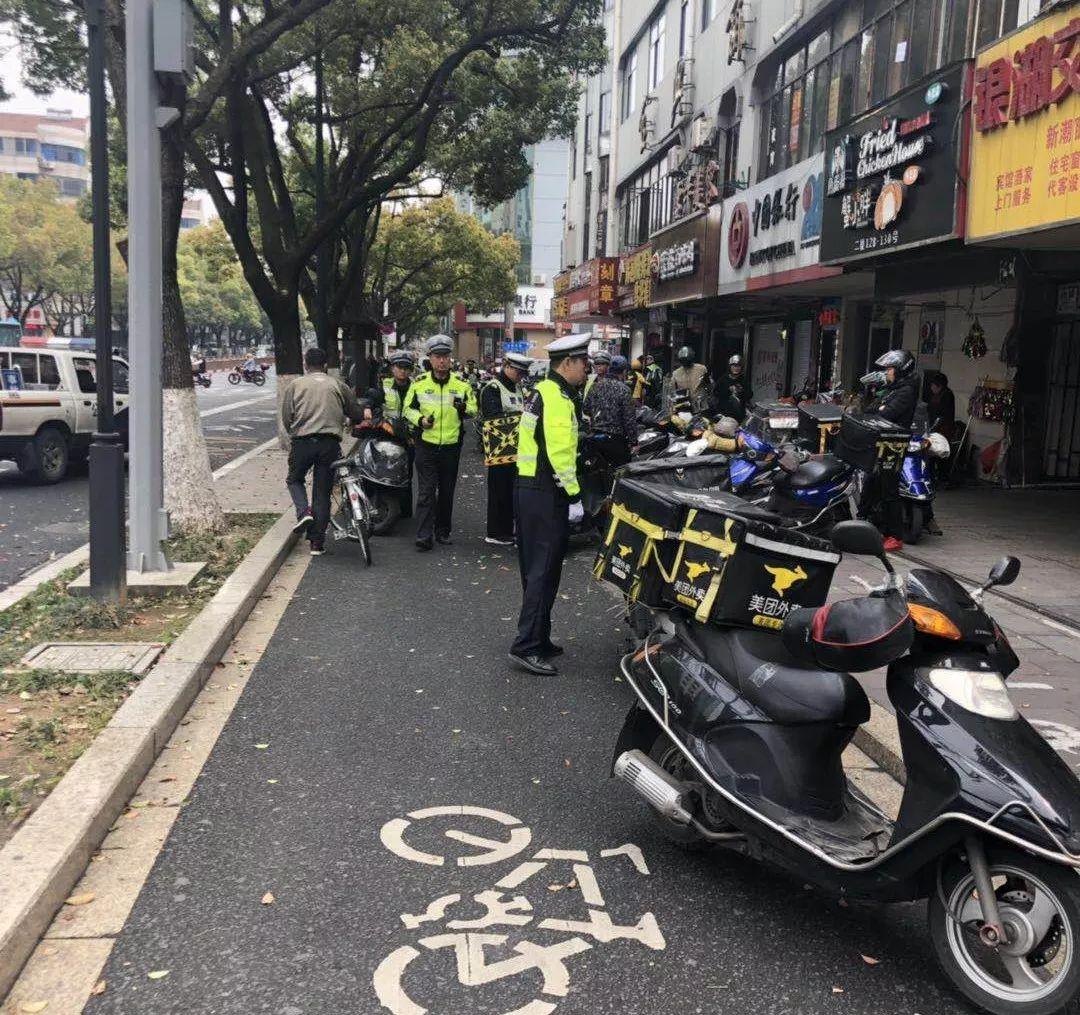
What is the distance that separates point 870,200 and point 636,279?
14229mm

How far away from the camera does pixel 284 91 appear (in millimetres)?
22344

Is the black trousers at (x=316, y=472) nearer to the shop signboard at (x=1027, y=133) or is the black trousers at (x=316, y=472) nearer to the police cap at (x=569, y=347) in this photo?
the police cap at (x=569, y=347)

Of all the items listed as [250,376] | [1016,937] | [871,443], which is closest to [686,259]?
[871,443]

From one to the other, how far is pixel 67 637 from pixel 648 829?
383cm

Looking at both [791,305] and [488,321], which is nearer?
[791,305]

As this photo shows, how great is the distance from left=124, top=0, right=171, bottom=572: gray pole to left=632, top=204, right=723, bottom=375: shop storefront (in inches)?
509

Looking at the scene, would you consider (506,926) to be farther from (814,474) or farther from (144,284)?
(814,474)

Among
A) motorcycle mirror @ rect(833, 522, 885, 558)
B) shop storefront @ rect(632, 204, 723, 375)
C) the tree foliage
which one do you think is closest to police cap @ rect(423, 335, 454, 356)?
motorcycle mirror @ rect(833, 522, 885, 558)

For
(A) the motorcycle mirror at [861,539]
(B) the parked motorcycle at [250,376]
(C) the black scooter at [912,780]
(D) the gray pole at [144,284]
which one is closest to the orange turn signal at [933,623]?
(C) the black scooter at [912,780]

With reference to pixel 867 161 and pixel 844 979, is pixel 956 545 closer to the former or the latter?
pixel 867 161

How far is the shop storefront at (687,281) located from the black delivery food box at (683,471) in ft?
43.4

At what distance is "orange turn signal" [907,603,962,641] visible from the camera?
2941mm

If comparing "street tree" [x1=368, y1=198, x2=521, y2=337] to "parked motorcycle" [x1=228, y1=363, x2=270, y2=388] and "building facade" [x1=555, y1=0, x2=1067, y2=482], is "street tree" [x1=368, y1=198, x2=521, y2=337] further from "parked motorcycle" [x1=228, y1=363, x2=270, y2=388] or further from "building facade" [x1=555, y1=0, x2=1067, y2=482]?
"building facade" [x1=555, y1=0, x2=1067, y2=482]

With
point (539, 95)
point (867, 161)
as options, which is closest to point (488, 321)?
point (539, 95)
